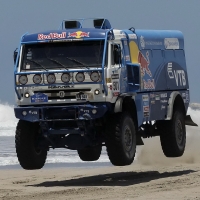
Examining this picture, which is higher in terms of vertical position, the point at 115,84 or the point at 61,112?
the point at 115,84

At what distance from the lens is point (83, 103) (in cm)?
1773

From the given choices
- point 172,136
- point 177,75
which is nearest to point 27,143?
point 172,136

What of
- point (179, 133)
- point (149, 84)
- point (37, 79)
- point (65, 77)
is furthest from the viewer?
point (179, 133)

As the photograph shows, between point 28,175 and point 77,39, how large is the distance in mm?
4176

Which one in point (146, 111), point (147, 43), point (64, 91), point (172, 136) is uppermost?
point (147, 43)

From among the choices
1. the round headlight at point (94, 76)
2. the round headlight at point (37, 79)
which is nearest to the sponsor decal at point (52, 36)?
the round headlight at point (37, 79)

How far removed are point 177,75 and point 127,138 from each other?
11.4 feet

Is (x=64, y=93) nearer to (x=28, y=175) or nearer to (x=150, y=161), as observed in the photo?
(x=28, y=175)

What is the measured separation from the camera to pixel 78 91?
1773 cm

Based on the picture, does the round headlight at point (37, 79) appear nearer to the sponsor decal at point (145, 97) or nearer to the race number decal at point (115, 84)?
the race number decal at point (115, 84)

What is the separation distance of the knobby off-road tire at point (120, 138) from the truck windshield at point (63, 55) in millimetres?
1147

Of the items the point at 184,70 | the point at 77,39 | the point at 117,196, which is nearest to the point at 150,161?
the point at 184,70

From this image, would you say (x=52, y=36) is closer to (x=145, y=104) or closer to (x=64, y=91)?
(x=64, y=91)

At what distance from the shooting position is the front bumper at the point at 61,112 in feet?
57.5
